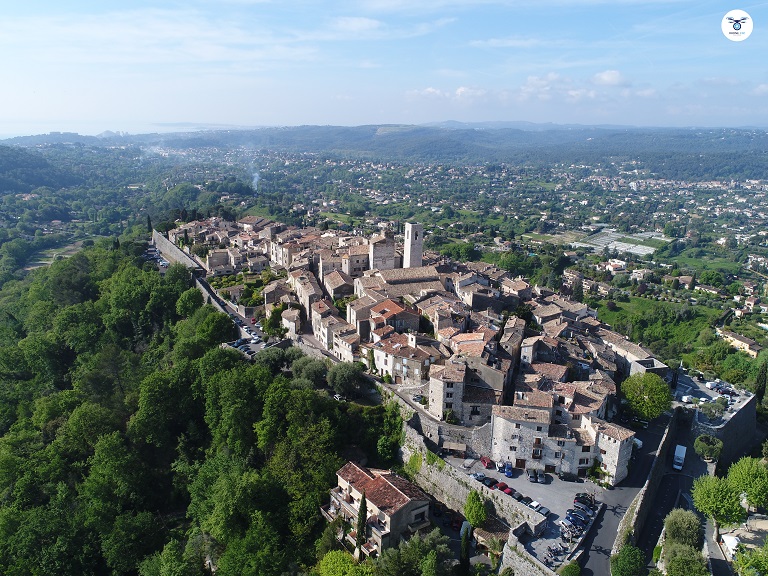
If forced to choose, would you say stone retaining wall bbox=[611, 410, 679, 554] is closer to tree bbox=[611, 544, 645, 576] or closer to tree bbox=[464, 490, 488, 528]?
tree bbox=[611, 544, 645, 576]

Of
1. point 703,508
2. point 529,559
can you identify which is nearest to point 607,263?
point 703,508

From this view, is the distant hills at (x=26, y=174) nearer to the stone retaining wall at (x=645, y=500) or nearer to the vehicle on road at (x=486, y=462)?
the vehicle on road at (x=486, y=462)

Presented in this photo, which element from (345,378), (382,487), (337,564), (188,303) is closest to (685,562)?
(382,487)

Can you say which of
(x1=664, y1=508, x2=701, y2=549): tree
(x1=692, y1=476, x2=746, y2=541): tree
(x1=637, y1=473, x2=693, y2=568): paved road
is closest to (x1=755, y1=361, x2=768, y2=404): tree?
(x1=637, y1=473, x2=693, y2=568): paved road

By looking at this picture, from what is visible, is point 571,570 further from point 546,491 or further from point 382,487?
point 382,487

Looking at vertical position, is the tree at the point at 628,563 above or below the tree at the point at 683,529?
above

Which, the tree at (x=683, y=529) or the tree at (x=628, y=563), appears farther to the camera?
the tree at (x=683, y=529)

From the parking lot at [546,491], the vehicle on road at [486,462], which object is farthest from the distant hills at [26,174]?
the parking lot at [546,491]
